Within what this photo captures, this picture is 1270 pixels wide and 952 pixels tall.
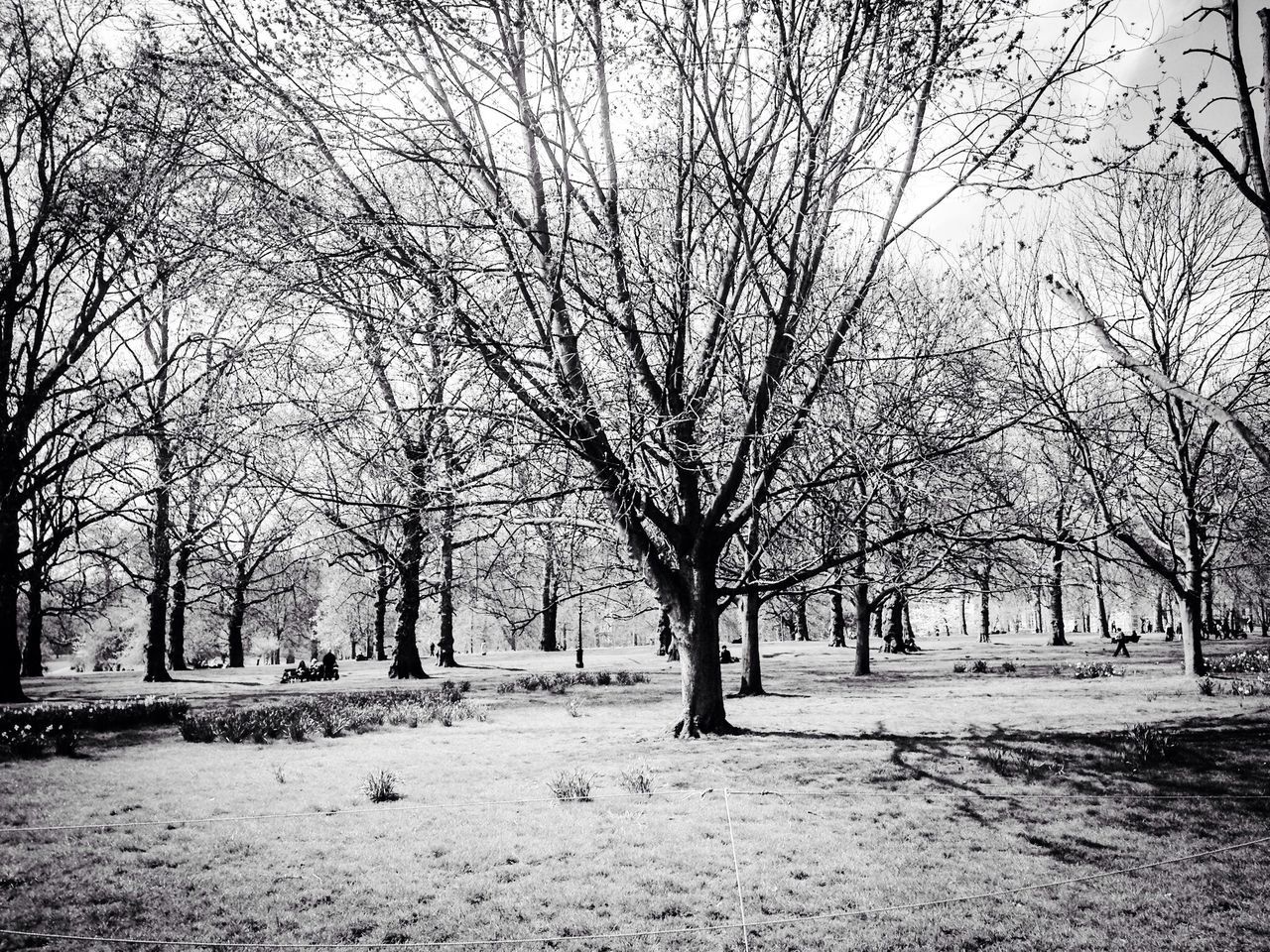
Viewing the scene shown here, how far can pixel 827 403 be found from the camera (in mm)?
7461

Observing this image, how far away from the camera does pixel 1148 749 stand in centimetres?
762

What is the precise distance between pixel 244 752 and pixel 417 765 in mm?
2716

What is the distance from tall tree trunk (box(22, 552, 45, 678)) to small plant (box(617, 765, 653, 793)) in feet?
43.0

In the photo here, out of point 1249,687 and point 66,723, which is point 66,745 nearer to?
point 66,723

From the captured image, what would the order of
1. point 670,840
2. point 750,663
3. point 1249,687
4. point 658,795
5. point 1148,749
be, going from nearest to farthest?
point 670,840, point 658,795, point 1148,749, point 1249,687, point 750,663

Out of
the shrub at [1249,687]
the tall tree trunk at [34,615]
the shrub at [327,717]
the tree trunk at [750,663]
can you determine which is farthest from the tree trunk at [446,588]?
the shrub at [1249,687]

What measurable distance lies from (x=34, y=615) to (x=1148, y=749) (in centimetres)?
2607

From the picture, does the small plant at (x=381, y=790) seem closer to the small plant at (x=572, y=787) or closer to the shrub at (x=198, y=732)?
the small plant at (x=572, y=787)

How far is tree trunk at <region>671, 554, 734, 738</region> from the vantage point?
29.4ft

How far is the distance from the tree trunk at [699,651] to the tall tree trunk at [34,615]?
42.4ft

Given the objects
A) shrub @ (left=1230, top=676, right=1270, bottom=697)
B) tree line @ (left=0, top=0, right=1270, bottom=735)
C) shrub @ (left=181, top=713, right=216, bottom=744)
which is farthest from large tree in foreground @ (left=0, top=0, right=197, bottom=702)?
shrub @ (left=1230, top=676, right=1270, bottom=697)

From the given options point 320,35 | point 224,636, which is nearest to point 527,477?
point 320,35

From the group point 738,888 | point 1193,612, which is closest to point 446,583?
point 738,888

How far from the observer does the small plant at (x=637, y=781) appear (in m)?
6.63
